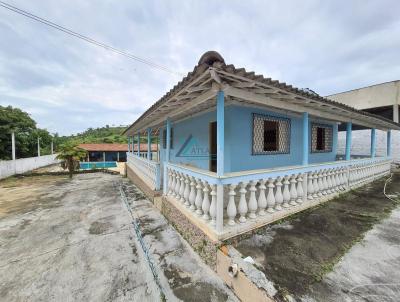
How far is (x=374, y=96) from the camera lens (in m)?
11.5

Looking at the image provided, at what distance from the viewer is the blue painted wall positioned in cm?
472

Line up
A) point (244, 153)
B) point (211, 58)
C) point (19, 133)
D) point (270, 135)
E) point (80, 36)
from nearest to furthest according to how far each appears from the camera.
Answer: point (211, 58) < point (244, 153) < point (270, 135) < point (80, 36) < point (19, 133)

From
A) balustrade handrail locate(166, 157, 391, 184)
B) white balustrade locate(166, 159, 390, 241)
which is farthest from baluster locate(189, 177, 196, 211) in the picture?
balustrade handrail locate(166, 157, 391, 184)

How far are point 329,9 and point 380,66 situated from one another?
39.3 ft

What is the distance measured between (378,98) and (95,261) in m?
16.9

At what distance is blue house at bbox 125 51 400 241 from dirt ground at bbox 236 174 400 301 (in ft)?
0.84

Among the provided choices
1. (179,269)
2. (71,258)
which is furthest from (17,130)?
(179,269)

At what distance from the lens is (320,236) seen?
9.02ft

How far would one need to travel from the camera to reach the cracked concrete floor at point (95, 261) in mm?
2223

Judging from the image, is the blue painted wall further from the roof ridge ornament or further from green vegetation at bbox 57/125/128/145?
green vegetation at bbox 57/125/128/145

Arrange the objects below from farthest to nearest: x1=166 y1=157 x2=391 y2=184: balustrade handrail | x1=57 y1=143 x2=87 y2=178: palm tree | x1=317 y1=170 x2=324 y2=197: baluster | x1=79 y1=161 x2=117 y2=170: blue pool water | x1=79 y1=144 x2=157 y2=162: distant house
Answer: x1=79 y1=144 x2=157 y2=162: distant house, x1=79 y1=161 x2=117 y2=170: blue pool water, x1=57 y1=143 x2=87 y2=178: palm tree, x1=317 y1=170 x2=324 y2=197: baluster, x1=166 y1=157 x2=391 y2=184: balustrade handrail

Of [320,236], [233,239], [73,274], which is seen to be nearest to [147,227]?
[73,274]

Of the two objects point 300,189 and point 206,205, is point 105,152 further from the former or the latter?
point 300,189

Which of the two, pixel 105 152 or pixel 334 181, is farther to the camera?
pixel 105 152
